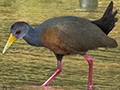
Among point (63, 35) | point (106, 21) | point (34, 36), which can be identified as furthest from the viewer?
point (106, 21)

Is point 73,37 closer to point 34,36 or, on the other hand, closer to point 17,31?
point 34,36


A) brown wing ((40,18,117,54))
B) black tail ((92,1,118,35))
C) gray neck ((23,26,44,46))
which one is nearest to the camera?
brown wing ((40,18,117,54))

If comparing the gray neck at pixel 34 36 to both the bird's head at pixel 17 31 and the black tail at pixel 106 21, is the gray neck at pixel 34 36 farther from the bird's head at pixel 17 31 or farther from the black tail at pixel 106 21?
the black tail at pixel 106 21

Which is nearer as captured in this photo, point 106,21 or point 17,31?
point 17,31

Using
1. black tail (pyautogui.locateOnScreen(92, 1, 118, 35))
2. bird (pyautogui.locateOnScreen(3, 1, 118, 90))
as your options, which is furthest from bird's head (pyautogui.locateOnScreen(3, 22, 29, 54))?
black tail (pyautogui.locateOnScreen(92, 1, 118, 35))

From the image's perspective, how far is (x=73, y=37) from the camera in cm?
503

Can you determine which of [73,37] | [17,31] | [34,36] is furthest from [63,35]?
[17,31]

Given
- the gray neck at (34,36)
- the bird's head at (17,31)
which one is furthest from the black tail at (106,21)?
the bird's head at (17,31)

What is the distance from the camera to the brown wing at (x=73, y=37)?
4.93 m

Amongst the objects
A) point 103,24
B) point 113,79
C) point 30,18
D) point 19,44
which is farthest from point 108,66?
point 30,18

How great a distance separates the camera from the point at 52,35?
491 cm

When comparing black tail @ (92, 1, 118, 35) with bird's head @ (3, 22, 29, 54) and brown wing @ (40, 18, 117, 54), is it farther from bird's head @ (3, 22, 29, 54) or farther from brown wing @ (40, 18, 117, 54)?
bird's head @ (3, 22, 29, 54)

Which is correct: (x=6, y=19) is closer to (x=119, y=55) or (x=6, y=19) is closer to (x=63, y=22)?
(x=119, y=55)

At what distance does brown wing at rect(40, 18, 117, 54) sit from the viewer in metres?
4.93
